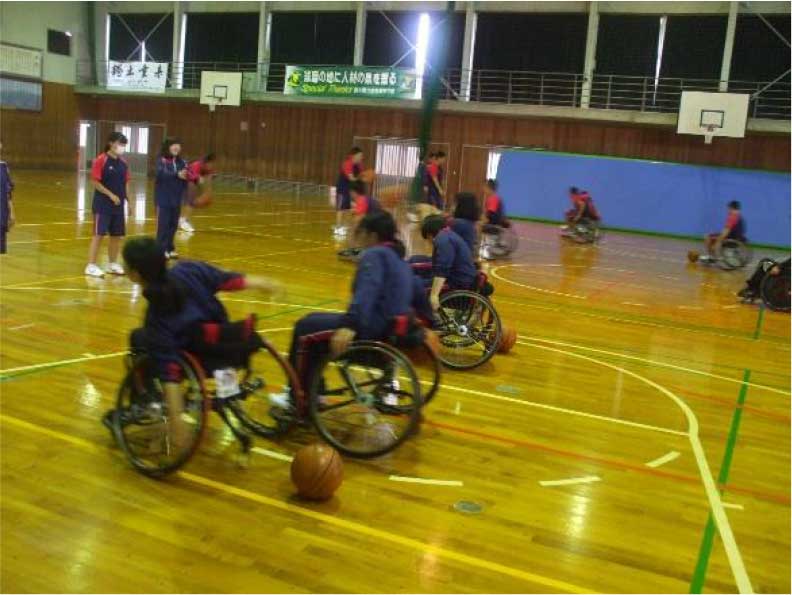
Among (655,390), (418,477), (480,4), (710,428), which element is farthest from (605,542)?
(480,4)

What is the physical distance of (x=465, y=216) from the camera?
5855 mm

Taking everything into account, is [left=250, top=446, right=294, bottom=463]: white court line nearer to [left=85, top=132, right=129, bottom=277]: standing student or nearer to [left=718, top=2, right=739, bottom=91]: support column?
[left=85, top=132, right=129, bottom=277]: standing student

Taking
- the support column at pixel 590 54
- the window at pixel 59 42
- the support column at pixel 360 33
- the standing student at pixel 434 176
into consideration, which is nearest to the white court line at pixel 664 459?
the standing student at pixel 434 176

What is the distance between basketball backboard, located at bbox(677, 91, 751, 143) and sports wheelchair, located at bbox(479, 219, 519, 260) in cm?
783

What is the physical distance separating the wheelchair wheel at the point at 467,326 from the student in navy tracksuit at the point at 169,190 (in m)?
4.00

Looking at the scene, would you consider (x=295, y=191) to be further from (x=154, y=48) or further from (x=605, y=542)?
(x=605, y=542)

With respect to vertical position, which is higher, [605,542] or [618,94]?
[618,94]

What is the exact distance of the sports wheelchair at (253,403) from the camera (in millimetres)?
3355

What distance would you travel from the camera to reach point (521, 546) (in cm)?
298

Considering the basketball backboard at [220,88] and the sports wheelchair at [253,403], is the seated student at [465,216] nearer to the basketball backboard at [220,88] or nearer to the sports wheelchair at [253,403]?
the sports wheelchair at [253,403]

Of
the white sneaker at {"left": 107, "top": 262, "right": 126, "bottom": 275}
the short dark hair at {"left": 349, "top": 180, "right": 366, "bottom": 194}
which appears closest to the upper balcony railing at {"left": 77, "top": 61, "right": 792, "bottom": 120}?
the short dark hair at {"left": 349, "top": 180, "right": 366, "bottom": 194}

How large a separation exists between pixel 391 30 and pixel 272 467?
19.6 meters

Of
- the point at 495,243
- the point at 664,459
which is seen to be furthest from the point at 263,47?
the point at 664,459

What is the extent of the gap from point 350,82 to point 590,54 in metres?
6.24
